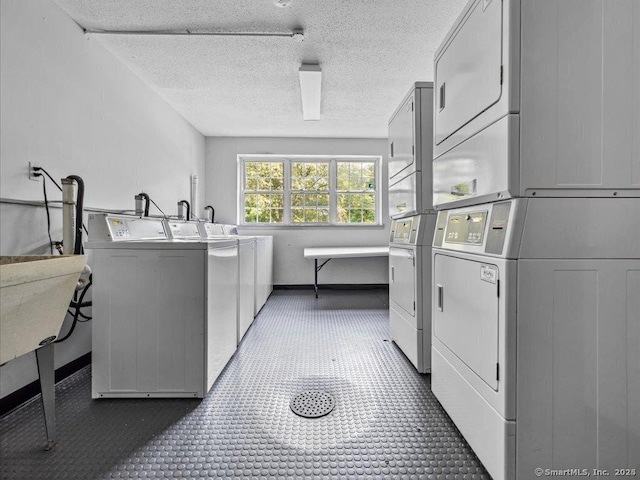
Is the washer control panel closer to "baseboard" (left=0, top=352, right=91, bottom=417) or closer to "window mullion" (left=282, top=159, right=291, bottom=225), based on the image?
"baseboard" (left=0, top=352, right=91, bottom=417)

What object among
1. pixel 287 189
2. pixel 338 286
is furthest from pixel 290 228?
pixel 338 286

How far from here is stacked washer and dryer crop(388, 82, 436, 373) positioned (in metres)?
2.02

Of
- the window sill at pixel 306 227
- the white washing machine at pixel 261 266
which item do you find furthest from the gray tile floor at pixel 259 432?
the window sill at pixel 306 227

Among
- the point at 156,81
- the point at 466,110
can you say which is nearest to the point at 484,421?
the point at 466,110

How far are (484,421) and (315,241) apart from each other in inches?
161

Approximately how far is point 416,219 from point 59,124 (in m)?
2.35

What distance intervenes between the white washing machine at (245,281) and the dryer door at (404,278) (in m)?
1.23

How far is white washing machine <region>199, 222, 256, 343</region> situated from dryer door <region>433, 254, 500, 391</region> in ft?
5.13

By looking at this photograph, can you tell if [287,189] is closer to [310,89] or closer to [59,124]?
[310,89]

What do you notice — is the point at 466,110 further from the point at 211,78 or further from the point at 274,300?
the point at 274,300

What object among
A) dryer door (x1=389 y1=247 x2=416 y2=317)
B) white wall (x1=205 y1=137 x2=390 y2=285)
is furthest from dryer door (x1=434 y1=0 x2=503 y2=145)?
white wall (x1=205 y1=137 x2=390 y2=285)

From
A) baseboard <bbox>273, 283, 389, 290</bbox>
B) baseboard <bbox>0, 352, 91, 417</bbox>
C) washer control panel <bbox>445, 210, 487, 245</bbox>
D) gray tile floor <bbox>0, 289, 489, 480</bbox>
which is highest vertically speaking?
washer control panel <bbox>445, 210, 487, 245</bbox>

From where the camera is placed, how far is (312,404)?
1.73 m

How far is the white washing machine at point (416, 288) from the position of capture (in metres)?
2.04
